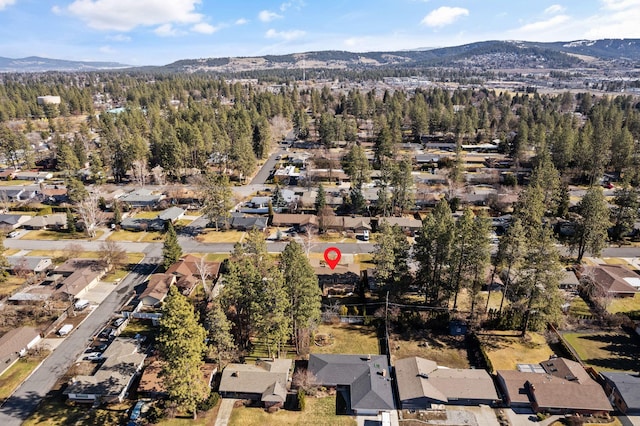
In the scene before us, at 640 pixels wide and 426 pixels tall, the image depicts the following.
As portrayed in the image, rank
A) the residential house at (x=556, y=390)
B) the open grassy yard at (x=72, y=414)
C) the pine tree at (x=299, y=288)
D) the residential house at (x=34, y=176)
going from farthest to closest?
the residential house at (x=34, y=176) < the pine tree at (x=299, y=288) < the residential house at (x=556, y=390) < the open grassy yard at (x=72, y=414)

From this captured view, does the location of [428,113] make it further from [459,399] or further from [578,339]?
[459,399]

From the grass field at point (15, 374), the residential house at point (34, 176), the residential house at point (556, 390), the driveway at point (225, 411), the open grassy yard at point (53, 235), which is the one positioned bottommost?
the driveway at point (225, 411)

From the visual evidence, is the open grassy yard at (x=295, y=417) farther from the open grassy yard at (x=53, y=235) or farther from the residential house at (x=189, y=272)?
the open grassy yard at (x=53, y=235)

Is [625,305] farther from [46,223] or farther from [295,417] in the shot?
[46,223]

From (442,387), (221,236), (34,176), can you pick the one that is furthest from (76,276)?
(34,176)

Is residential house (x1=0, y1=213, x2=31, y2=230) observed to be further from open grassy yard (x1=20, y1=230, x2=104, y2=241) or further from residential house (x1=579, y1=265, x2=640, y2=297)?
residential house (x1=579, y1=265, x2=640, y2=297)

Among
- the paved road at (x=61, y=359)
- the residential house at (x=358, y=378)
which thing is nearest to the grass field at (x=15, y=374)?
the paved road at (x=61, y=359)

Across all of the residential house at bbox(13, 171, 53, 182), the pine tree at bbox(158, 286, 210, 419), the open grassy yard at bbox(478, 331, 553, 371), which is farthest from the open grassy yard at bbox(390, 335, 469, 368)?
the residential house at bbox(13, 171, 53, 182)
